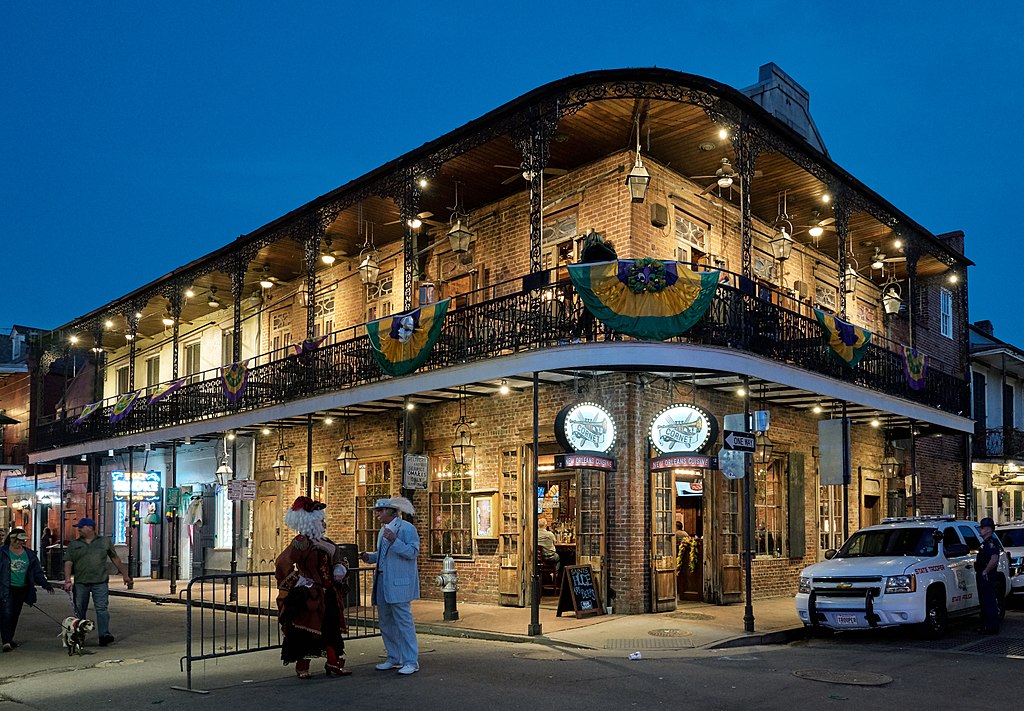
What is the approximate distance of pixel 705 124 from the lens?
1622cm

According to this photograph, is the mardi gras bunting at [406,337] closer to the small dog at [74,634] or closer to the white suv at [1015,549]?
the small dog at [74,634]

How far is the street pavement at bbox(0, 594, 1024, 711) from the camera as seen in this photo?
29.1ft

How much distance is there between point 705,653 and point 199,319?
74.8ft

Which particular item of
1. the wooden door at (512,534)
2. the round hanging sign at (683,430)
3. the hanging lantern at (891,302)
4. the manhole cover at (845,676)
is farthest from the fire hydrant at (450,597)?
the hanging lantern at (891,302)

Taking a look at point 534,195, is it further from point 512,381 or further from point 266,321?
point 266,321

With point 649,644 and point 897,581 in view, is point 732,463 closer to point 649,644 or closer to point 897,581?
point 897,581

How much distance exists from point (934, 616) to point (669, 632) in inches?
140

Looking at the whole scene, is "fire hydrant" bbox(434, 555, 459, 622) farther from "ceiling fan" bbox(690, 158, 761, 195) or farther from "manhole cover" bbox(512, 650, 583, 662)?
"ceiling fan" bbox(690, 158, 761, 195)

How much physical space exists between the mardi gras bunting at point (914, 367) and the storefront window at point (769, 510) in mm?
3328

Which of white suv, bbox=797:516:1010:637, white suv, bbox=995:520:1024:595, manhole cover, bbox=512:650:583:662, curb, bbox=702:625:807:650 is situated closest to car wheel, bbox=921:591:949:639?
white suv, bbox=797:516:1010:637

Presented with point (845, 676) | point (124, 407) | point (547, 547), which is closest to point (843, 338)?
point (547, 547)

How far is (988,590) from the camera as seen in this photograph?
13.7 metres

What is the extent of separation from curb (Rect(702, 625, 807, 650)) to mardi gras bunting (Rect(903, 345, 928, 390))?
804cm

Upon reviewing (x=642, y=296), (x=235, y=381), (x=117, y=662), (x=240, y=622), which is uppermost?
(x=642, y=296)
